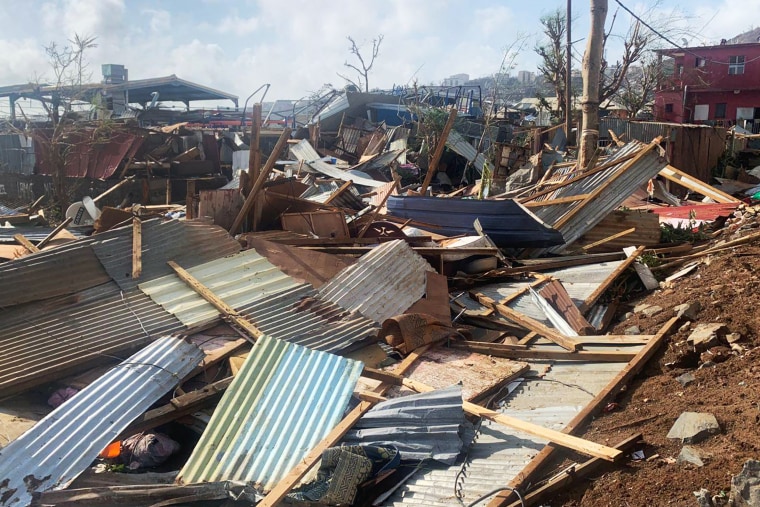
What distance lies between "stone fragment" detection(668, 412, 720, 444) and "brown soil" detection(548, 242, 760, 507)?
0.14 feet

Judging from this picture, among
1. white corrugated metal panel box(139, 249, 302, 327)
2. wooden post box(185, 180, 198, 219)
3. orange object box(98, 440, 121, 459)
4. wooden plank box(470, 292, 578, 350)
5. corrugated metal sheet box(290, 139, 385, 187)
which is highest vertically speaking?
corrugated metal sheet box(290, 139, 385, 187)

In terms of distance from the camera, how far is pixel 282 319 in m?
5.65

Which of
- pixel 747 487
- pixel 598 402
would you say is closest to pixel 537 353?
pixel 598 402

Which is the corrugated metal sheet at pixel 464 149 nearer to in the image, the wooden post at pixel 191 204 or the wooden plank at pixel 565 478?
the wooden post at pixel 191 204

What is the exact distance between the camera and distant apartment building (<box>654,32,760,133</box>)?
34.5m

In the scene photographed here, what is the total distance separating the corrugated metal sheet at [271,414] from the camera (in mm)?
3854

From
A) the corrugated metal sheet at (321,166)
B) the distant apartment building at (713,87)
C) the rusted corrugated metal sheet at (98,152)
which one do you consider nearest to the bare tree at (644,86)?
the distant apartment building at (713,87)

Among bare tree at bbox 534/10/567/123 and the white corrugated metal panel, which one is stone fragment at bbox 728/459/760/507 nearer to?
the white corrugated metal panel

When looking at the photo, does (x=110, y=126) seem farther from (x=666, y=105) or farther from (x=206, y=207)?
(x=666, y=105)

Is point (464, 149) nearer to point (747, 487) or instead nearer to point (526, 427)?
point (526, 427)

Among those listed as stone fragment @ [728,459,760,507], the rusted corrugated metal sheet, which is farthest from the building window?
stone fragment @ [728,459,760,507]

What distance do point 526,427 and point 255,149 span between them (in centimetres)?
535

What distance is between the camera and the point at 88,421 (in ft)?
13.3

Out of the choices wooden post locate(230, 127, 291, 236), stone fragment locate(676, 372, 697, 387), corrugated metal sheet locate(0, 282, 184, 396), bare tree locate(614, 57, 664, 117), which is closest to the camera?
stone fragment locate(676, 372, 697, 387)
